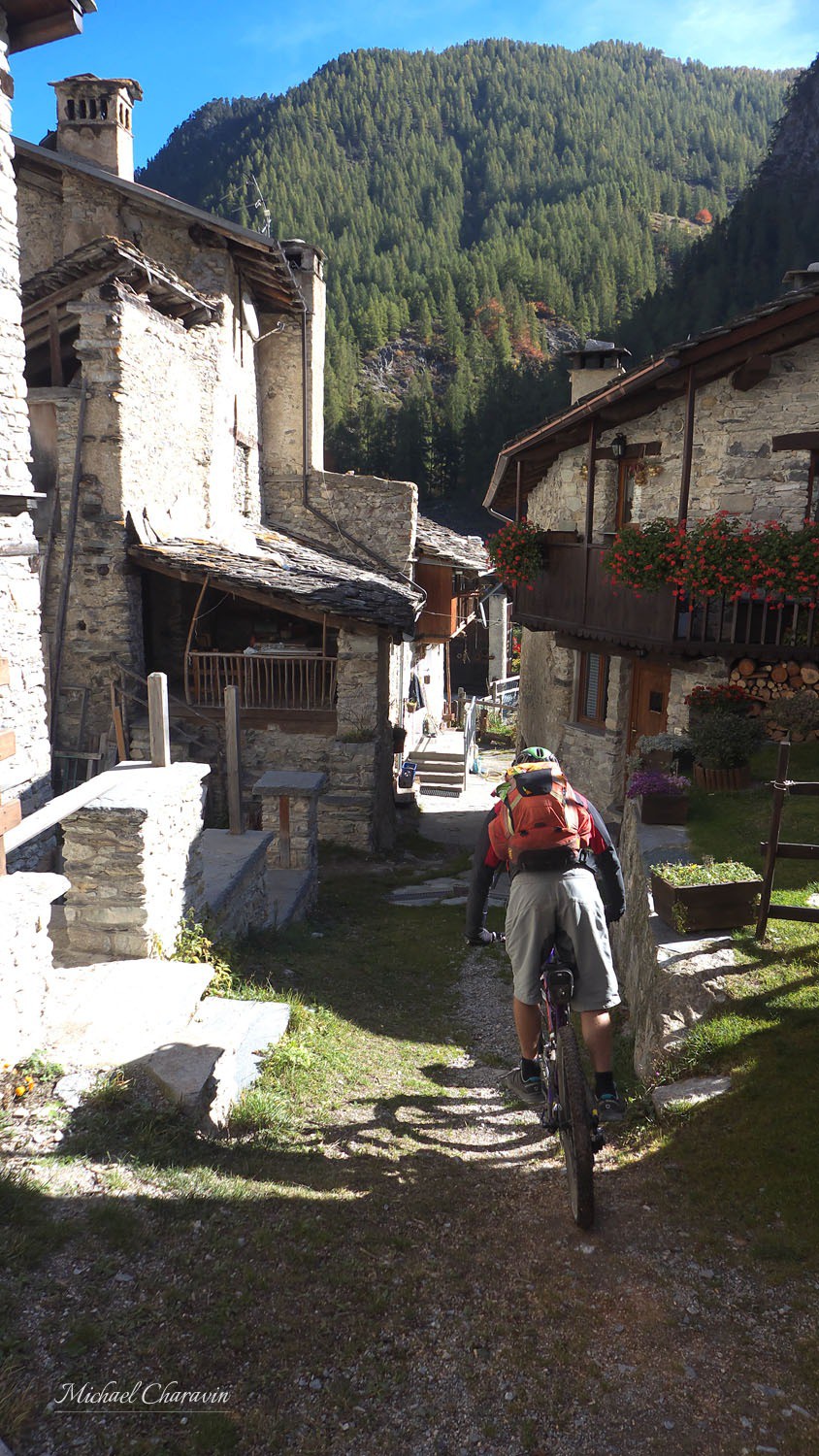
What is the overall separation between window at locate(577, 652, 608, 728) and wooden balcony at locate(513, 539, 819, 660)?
4.96 feet

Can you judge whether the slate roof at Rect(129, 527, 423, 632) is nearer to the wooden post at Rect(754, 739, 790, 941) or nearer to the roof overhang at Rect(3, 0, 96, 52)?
the roof overhang at Rect(3, 0, 96, 52)

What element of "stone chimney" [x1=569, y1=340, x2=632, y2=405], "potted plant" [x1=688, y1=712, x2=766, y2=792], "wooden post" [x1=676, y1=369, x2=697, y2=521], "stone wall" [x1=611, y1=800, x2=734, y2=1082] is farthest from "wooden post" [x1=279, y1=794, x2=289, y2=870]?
"stone chimney" [x1=569, y1=340, x2=632, y2=405]

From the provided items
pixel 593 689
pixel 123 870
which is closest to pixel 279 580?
pixel 593 689

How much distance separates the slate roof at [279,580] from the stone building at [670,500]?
247cm

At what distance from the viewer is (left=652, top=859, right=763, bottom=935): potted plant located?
19.0 feet

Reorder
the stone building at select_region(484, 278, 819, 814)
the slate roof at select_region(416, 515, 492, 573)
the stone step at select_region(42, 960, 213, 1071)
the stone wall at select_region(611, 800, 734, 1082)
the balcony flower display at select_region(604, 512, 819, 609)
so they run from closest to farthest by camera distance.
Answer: the stone step at select_region(42, 960, 213, 1071) → the stone wall at select_region(611, 800, 734, 1082) → the balcony flower display at select_region(604, 512, 819, 609) → the stone building at select_region(484, 278, 819, 814) → the slate roof at select_region(416, 515, 492, 573)

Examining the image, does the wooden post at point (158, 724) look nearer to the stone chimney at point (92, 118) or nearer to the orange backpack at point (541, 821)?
the orange backpack at point (541, 821)

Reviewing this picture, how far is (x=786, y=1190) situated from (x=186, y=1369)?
2.62 meters

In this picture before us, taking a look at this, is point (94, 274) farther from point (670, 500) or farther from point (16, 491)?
point (670, 500)

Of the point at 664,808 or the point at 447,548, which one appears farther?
the point at 447,548

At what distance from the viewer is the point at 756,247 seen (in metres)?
51.6

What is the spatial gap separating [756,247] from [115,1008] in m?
59.9

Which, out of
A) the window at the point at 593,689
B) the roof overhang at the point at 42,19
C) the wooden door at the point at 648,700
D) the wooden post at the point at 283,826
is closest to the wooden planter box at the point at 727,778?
the wooden door at the point at 648,700

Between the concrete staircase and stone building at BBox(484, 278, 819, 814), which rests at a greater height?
stone building at BBox(484, 278, 819, 814)
